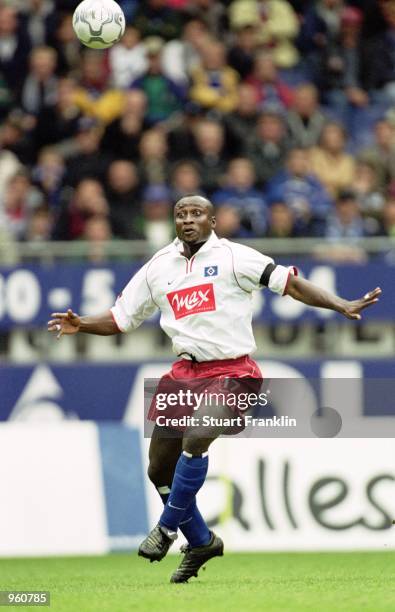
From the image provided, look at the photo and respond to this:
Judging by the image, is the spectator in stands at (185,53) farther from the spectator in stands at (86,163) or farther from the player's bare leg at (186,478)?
the player's bare leg at (186,478)

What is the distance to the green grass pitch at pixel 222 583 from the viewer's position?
7914 mm

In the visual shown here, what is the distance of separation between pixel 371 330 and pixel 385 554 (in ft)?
12.5

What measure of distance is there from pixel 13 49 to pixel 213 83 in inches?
89.5

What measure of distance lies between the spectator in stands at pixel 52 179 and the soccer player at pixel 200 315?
238 inches

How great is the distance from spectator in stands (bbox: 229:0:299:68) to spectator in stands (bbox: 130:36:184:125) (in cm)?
172

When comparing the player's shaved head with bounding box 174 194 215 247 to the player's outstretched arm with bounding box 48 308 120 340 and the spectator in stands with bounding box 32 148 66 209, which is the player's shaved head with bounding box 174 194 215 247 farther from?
the spectator in stands with bounding box 32 148 66 209

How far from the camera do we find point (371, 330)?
1535 centimetres

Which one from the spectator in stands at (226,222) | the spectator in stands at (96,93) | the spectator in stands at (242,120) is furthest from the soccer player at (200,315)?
the spectator in stands at (96,93)

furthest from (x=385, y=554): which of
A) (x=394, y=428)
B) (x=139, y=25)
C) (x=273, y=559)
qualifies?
(x=139, y=25)

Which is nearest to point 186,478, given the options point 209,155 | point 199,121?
point 209,155

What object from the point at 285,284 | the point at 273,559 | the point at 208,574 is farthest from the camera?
the point at 273,559

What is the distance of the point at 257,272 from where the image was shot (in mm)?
9078

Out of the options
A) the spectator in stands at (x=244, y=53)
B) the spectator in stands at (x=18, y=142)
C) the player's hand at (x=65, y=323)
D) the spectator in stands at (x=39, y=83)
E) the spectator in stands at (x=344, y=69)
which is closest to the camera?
the player's hand at (x=65, y=323)

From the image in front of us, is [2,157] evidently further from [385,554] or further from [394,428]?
[385,554]
